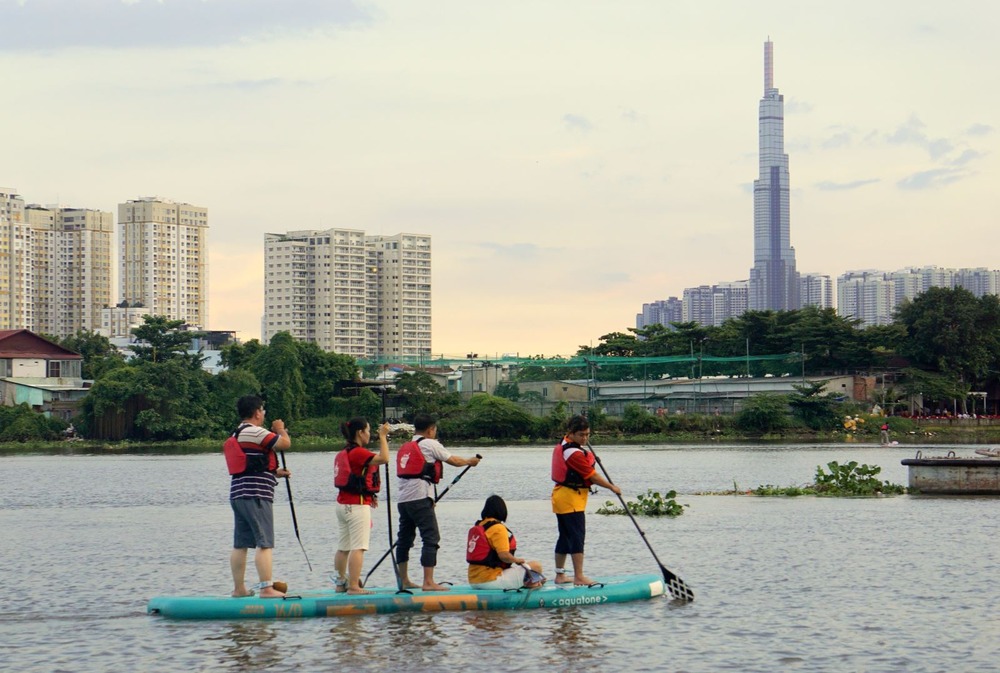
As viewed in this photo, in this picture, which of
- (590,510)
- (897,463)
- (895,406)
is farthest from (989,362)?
(590,510)

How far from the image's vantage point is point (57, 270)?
197375 millimetres

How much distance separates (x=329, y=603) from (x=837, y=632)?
547cm

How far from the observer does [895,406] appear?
91750 mm

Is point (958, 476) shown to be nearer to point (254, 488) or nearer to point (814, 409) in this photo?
point (254, 488)

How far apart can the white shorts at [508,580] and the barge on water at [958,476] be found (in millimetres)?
19621

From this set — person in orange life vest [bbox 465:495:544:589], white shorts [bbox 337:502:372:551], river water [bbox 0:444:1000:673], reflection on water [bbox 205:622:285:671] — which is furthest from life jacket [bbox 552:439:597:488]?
reflection on water [bbox 205:622:285:671]

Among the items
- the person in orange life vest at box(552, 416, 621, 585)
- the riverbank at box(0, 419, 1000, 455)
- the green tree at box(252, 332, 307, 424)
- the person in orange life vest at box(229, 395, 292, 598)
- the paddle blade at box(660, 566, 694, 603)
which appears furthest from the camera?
the green tree at box(252, 332, 307, 424)

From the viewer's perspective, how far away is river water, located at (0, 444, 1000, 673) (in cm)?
1261

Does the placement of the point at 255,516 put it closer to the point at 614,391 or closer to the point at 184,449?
the point at 184,449

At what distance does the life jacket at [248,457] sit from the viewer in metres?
13.6

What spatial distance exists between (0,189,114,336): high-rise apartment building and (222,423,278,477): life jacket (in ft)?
611

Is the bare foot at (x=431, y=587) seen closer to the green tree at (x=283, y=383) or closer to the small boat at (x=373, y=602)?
the small boat at (x=373, y=602)

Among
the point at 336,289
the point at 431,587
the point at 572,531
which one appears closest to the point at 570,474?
the point at 572,531

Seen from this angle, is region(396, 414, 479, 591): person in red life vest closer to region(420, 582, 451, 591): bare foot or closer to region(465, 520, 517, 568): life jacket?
region(420, 582, 451, 591): bare foot
